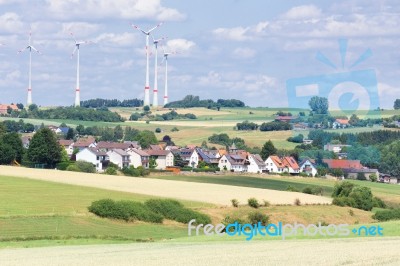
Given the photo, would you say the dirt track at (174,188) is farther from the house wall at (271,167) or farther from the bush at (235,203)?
the house wall at (271,167)

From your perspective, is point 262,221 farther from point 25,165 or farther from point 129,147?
point 129,147

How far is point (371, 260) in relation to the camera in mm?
36875

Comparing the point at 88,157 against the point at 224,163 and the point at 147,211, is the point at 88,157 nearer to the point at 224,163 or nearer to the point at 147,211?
the point at 224,163

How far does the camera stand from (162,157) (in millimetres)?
159000

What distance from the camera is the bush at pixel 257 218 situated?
70938 mm

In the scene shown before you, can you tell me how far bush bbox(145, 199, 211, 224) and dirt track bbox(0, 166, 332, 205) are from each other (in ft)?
33.0

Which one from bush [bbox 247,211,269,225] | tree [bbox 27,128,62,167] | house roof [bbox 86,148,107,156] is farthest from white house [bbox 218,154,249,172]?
bush [bbox 247,211,269,225]

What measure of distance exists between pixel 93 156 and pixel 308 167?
99.7ft

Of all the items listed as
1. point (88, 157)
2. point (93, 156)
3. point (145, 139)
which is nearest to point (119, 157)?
point (93, 156)

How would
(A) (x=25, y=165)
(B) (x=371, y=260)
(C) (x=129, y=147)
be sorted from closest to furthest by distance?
(B) (x=371, y=260) < (A) (x=25, y=165) < (C) (x=129, y=147)

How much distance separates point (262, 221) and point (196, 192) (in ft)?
75.7

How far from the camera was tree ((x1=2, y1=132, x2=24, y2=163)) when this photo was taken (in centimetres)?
13162

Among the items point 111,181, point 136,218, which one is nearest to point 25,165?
point 111,181

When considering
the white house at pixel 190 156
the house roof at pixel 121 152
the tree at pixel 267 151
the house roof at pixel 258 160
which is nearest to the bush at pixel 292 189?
the house roof at pixel 121 152
